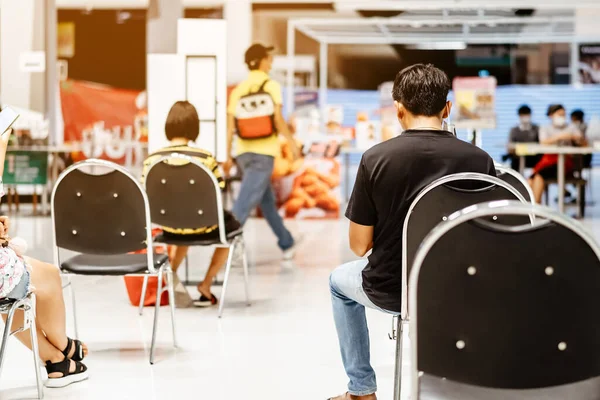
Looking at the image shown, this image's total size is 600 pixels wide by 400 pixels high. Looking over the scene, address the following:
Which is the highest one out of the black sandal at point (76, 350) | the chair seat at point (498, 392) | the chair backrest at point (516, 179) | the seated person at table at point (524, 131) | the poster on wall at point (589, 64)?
the poster on wall at point (589, 64)

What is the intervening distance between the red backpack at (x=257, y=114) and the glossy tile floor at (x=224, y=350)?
1013mm

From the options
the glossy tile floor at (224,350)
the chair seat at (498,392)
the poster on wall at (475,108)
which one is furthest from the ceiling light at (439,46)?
the chair seat at (498,392)

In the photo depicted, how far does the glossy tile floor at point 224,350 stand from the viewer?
3271 mm

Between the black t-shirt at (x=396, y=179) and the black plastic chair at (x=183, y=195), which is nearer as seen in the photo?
the black t-shirt at (x=396, y=179)

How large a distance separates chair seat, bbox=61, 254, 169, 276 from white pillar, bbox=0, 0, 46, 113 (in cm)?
722

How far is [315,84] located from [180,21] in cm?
495

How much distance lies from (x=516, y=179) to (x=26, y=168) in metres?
7.25

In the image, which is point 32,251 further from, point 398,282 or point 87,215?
point 398,282

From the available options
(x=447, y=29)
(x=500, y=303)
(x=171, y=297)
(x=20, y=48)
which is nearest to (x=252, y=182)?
(x=171, y=297)

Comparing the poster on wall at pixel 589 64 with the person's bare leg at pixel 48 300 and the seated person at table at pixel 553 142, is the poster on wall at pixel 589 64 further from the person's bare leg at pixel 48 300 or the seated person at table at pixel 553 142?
the person's bare leg at pixel 48 300

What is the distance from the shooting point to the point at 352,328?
2.82m

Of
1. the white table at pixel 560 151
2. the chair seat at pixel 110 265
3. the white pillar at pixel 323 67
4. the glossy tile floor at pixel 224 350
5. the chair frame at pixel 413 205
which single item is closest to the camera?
the chair frame at pixel 413 205

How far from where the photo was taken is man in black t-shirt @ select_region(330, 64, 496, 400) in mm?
2469

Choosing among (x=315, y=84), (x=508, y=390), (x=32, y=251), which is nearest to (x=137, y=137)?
(x=315, y=84)
